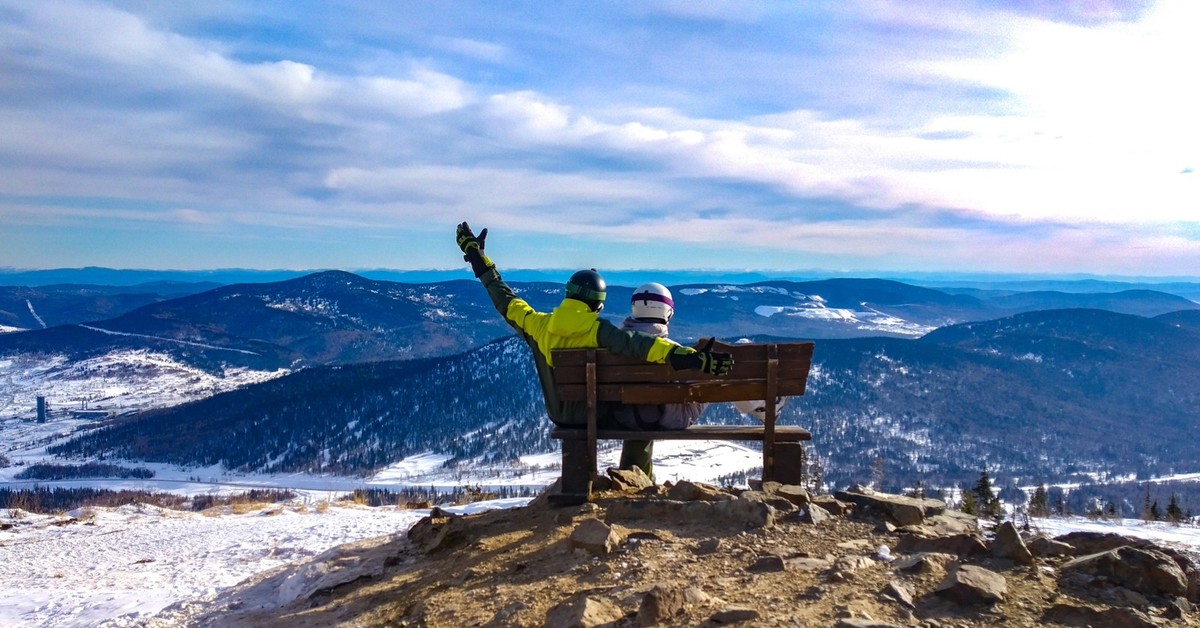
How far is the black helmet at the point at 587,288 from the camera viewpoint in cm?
1058

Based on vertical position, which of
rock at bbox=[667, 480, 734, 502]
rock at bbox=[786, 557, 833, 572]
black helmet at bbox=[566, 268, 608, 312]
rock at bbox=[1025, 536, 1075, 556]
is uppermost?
black helmet at bbox=[566, 268, 608, 312]

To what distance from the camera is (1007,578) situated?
6.52m

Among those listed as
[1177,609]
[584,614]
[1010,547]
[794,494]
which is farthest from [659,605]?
A: [1177,609]

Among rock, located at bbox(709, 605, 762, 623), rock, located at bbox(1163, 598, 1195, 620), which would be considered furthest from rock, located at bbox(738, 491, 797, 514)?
rock, located at bbox(1163, 598, 1195, 620)

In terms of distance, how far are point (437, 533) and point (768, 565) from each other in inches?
199

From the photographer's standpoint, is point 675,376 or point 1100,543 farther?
point 675,376

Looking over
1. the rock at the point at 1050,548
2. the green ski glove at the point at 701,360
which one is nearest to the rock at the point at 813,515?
the green ski glove at the point at 701,360

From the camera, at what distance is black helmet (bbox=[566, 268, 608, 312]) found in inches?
416

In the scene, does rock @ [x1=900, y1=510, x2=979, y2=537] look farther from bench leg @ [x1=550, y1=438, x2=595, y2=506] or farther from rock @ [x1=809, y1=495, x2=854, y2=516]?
bench leg @ [x1=550, y1=438, x2=595, y2=506]

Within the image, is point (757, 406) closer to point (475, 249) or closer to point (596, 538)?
point (596, 538)

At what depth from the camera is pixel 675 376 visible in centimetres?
1008

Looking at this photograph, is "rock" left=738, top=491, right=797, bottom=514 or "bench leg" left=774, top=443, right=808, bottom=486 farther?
"bench leg" left=774, top=443, right=808, bottom=486

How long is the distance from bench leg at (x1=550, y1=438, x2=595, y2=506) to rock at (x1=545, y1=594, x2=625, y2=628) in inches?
150

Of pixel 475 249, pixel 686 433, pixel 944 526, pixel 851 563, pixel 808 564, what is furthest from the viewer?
pixel 475 249
